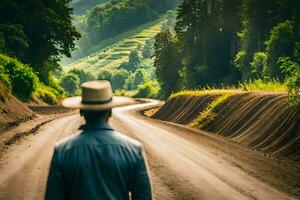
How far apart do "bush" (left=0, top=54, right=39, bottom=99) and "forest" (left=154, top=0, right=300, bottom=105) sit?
90.6ft

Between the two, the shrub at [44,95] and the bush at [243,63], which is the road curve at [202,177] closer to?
the shrub at [44,95]

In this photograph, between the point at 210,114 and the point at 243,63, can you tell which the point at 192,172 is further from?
the point at 243,63

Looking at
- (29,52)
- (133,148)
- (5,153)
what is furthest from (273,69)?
(133,148)

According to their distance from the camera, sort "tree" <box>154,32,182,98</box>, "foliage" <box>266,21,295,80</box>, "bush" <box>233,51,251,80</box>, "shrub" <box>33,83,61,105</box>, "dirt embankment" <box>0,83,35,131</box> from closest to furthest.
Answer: "dirt embankment" <box>0,83,35,131</box> → "shrub" <box>33,83,61,105</box> → "foliage" <box>266,21,295,80</box> → "bush" <box>233,51,251,80</box> → "tree" <box>154,32,182,98</box>

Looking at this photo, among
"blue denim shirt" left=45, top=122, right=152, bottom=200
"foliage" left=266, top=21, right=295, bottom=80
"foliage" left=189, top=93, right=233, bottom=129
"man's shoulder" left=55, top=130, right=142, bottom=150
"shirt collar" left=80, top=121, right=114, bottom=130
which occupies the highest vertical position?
"foliage" left=266, top=21, right=295, bottom=80

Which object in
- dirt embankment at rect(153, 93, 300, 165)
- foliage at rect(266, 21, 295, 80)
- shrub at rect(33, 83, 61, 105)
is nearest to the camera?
dirt embankment at rect(153, 93, 300, 165)

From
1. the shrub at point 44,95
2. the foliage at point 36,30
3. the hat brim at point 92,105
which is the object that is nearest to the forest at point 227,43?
the foliage at point 36,30

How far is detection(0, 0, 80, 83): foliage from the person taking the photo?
172 ft

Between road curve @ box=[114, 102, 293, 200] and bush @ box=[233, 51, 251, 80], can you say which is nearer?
road curve @ box=[114, 102, 293, 200]

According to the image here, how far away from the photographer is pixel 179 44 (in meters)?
98.8

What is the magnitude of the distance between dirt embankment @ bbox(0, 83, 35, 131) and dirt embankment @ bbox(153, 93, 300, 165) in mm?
10497

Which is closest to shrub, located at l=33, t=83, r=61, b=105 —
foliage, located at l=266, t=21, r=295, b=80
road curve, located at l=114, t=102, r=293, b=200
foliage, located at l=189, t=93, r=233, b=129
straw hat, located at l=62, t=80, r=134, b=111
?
foliage, located at l=266, t=21, r=295, b=80

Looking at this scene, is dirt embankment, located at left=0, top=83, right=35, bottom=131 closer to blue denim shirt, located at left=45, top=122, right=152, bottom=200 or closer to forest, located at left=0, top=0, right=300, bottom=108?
forest, located at left=0, top=0, right=300, bottom=108

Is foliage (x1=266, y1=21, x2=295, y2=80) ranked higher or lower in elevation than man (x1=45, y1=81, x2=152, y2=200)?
higher
